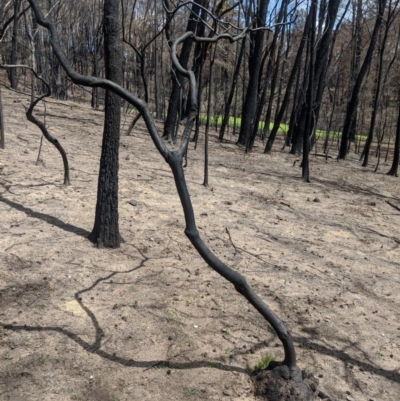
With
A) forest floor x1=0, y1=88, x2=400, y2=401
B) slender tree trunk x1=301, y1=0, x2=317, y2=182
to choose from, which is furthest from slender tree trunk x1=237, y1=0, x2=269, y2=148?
forest floor x1=0, y1=88, x2=400, y2=401

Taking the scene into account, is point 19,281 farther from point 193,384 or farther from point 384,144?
point 384,144

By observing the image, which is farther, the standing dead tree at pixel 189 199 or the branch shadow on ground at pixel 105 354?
the branch shadow on ground at pixel 105 354

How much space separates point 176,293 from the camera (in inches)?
139

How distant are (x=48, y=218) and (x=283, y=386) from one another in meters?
3.24

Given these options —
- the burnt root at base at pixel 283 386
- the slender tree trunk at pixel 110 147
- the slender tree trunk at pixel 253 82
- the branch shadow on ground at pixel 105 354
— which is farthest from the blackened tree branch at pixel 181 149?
the slender tree trunk at pixel 253 82

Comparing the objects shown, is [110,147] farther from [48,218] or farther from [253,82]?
[253,82]

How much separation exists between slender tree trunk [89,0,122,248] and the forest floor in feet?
0.61

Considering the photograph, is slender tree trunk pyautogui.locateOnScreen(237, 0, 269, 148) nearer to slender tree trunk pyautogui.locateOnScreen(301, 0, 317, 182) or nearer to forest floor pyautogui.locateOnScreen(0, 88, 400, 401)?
slender tree trunk pyautogui.locateOnScreen(301, 0, 317, 182)

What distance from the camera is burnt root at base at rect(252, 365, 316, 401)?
7.80ft

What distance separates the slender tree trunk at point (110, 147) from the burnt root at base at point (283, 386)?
2.16 meters

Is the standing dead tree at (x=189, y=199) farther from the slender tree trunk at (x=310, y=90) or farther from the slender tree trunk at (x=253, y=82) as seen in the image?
the slender tree trunk at (x=253, y=82)

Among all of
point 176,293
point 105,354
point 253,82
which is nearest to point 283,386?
point 105,354

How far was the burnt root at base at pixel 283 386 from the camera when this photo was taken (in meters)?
2.38

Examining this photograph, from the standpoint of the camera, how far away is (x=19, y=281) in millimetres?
3377
